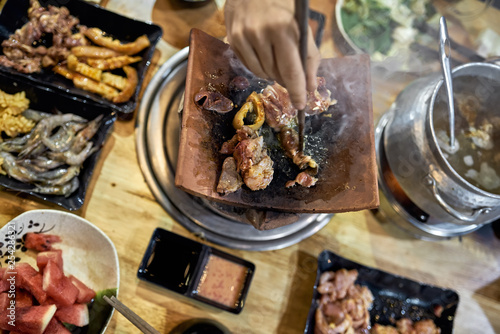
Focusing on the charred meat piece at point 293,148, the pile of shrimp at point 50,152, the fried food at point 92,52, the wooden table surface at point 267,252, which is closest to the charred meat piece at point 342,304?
the wooden table surface at point 267,252

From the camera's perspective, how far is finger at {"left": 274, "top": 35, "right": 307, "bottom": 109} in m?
1.62

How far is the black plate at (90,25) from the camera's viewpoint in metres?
2.74

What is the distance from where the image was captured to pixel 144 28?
9.78 feet

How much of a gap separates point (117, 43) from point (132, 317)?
2195 millimetres

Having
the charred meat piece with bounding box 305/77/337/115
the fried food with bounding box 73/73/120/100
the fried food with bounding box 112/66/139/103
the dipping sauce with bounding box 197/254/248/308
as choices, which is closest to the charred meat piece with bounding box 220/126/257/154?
the charred meat piece with bounding box 305/77/337/115

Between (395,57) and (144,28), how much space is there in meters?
2.53

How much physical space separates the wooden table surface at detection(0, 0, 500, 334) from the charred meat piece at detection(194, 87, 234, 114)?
0.98m

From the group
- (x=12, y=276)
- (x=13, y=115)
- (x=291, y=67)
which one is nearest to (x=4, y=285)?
(x=12, y=276)

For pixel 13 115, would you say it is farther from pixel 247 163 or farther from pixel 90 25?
pixel 247 163

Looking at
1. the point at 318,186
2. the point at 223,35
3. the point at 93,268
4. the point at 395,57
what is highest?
the point at 223,35

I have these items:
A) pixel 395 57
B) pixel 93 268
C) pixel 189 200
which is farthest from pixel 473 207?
pixel 93 268

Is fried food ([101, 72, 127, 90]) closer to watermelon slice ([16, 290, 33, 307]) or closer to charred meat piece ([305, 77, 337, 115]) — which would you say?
charred meat piece ([305, 77, 337, 115])

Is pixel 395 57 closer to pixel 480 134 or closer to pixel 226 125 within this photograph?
pixel 480 134

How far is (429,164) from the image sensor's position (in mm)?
2658
